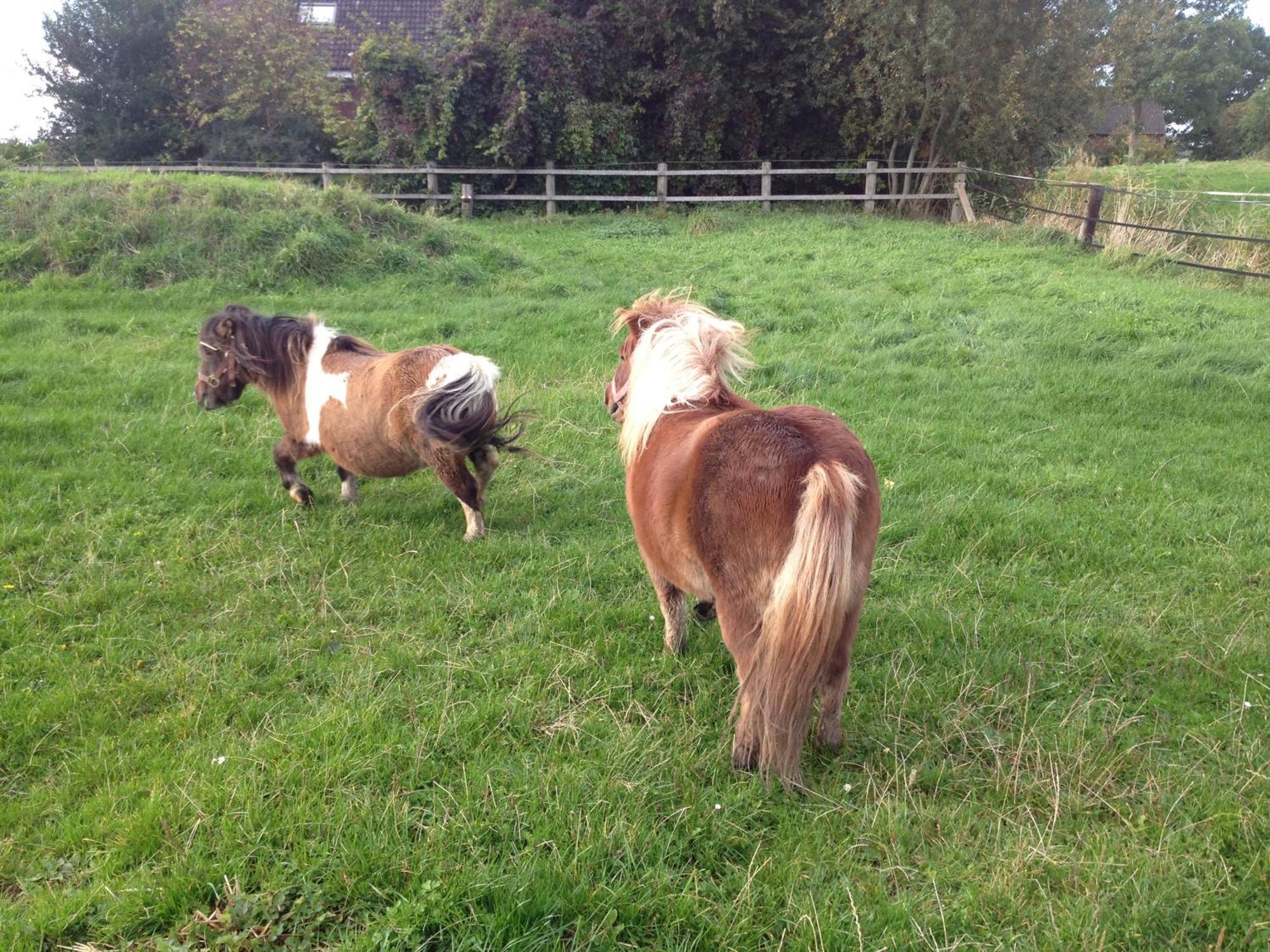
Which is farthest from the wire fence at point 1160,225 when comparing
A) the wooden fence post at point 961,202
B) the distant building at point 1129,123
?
the distant building at point 1129,123

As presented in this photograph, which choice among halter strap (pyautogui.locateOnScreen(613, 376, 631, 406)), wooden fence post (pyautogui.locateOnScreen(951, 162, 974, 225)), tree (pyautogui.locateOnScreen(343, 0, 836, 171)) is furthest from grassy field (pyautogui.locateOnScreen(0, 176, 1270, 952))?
tree (pyautogui.locateOnScreen(343, 0, 836, 171))

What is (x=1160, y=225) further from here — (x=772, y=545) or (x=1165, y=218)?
(x=772, y=545)

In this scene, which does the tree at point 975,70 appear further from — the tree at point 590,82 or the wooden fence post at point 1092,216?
the wooden fence post at point 1092,216

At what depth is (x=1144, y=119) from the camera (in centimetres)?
5319

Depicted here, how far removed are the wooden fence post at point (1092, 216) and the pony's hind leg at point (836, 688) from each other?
13264mm

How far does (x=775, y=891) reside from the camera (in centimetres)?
252

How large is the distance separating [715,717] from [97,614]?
10.7 ft

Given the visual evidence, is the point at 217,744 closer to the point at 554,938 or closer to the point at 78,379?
the point at 554,938

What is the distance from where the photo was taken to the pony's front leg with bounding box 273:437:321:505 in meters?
5.70

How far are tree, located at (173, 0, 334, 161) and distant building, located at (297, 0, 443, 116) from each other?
3704 mm

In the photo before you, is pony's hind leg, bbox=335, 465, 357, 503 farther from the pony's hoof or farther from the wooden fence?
the wooden fence

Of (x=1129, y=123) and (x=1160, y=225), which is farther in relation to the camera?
(x=1129, y=123)

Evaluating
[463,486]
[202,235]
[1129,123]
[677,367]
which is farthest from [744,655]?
[1129,123]

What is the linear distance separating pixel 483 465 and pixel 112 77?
90.8 feet
